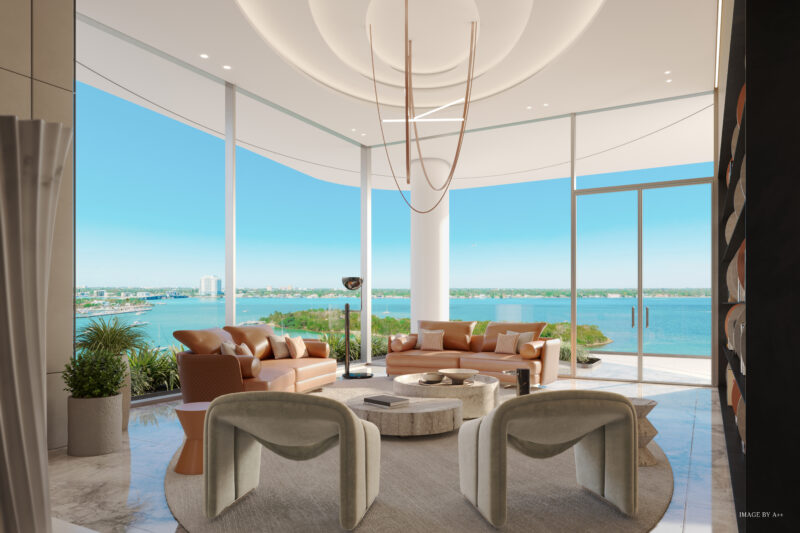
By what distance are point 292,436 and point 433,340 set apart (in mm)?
4729

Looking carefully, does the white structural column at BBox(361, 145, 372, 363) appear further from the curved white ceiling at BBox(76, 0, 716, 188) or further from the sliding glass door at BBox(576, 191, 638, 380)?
the sliding glass door at BBox(576, 191, 638, 380)

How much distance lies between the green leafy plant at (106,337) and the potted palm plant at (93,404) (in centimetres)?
79

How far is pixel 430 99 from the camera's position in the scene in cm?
636

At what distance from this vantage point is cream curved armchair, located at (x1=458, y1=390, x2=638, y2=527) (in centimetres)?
237

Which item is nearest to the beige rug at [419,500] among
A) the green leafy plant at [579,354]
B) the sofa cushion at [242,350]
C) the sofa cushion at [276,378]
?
the sofa cushion at [276,378]

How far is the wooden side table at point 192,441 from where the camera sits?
3164mm

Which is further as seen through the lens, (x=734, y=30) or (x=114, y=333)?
(x=114, y=333)

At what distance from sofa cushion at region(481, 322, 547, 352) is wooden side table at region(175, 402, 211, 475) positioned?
169 inches

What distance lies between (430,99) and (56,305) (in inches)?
180

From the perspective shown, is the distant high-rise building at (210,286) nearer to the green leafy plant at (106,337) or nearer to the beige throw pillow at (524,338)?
the green leafy plant at (106,337)

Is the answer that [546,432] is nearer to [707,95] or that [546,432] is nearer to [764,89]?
[764,89]

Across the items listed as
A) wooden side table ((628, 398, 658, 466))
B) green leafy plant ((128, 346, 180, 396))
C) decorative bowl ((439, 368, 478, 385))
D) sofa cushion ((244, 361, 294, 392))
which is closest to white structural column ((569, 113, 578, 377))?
decorative bowl ((439, 368, 478, 385))

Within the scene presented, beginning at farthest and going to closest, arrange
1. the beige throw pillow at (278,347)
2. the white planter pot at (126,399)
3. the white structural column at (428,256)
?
the white structural column at (428,256) < the beige throw pillow at (278,347) < the white planter pot at (126,399)

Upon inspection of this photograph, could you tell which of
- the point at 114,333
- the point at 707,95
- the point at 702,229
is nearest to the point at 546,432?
the point at 114,333
